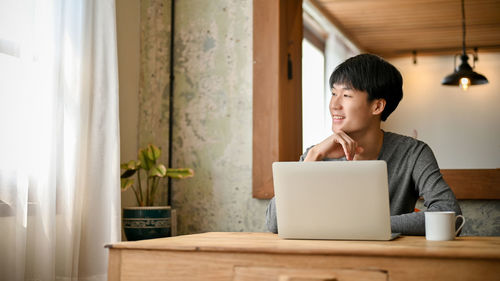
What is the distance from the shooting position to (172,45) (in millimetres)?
3070

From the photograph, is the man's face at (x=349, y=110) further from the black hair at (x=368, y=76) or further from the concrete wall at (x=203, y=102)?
the concrete wall at (x=203, y=102)

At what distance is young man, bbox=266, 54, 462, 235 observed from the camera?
6.12ft

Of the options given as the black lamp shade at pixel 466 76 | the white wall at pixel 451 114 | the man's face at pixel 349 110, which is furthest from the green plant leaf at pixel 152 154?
the white wall at pixel 451 114

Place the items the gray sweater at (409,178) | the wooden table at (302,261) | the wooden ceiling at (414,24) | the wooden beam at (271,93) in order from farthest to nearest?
the wooden ceiling at (414,24)
the wooden beam at (271,93)
the gray sweater at (409,178)
the wooden table at (302,261)

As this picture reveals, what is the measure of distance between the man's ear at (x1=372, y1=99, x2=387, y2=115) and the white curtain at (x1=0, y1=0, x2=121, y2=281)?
1.11 metres

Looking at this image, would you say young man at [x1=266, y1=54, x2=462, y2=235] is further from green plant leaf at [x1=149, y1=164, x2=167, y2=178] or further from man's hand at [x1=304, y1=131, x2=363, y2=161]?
green plant leaf at [x1=149, y1=164, x2=167, y2=178]

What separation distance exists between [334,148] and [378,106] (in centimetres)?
27

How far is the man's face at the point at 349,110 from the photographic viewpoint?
1951 mm

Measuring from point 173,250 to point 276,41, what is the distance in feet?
6.00

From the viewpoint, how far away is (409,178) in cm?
190

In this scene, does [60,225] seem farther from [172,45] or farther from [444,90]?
[444,90]

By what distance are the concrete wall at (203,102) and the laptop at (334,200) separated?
148 centimetres

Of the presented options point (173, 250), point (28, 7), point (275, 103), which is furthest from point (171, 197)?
point (173, 250)

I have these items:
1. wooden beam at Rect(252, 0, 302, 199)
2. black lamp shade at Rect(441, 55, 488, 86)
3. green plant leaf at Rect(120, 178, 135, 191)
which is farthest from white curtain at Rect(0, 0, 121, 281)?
black lamp shade at Rect(441, 55, 488, 86)
